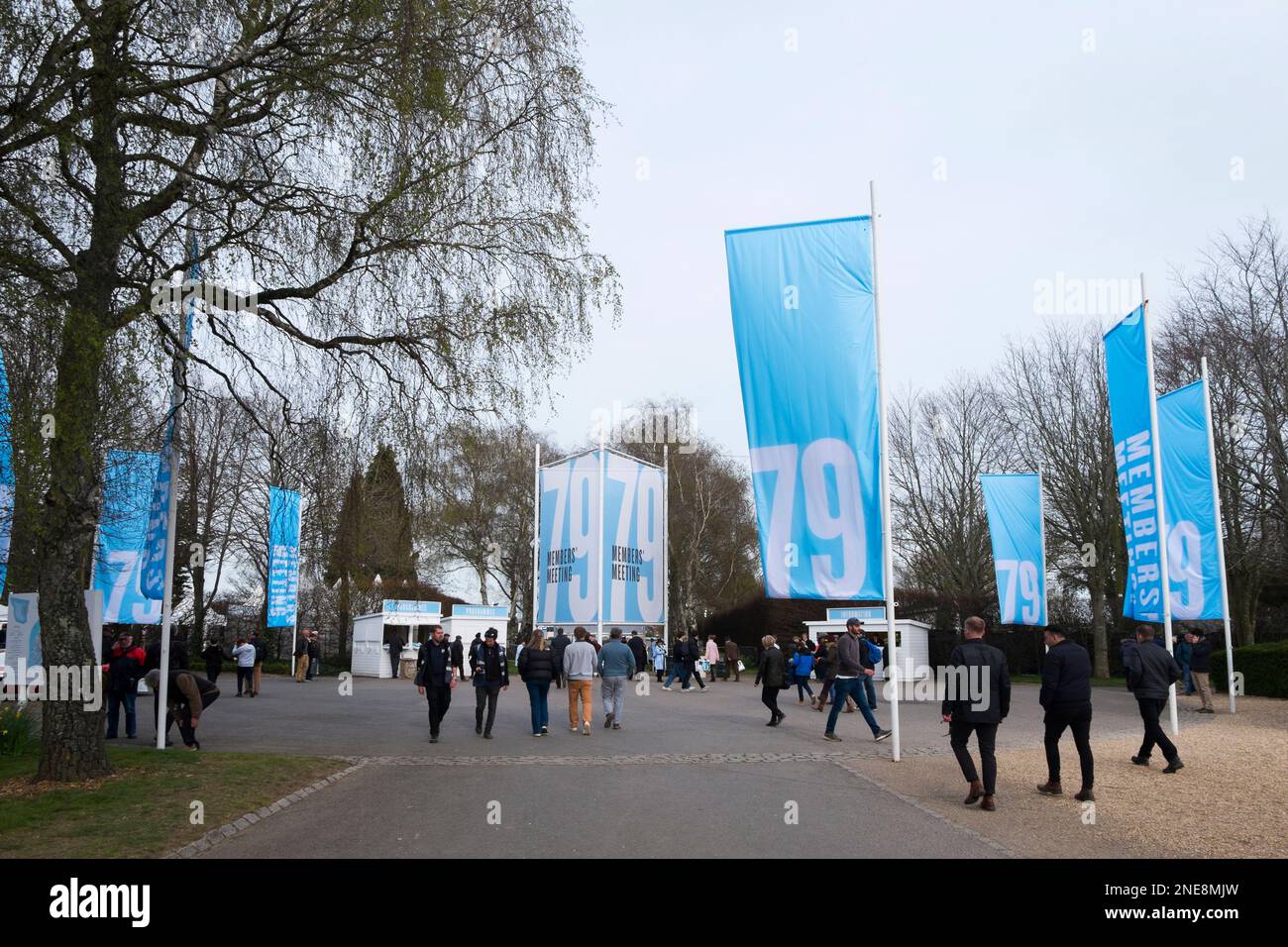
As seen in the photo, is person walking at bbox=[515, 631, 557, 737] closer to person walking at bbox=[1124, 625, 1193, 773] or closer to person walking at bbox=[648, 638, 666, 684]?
person walking at bbox=[1124, 625, 1193, 773]

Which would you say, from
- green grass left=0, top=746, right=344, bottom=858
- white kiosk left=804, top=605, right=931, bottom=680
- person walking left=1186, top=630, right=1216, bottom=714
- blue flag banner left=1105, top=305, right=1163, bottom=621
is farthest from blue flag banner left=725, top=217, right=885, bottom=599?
white kiosk left=804, top=605, right=931, bottom=680

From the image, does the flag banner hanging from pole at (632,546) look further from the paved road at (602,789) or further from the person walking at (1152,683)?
the person walking at (1152,683)

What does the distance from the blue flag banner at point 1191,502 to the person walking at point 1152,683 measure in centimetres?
744

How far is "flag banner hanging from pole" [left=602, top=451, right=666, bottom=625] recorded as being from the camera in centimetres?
3161

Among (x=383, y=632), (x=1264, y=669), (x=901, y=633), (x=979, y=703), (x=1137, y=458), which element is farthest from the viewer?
(x=383, y=632)

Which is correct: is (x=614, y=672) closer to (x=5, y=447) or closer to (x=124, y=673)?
(x=124, y=673)

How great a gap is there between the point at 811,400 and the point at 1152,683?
547 centimetres

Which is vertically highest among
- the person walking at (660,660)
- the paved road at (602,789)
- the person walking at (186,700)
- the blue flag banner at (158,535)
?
the blue flag banner at (158,535)

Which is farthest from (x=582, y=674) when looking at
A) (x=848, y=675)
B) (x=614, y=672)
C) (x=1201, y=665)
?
(x=1201, y=665)

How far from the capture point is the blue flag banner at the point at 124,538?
40.0 ft

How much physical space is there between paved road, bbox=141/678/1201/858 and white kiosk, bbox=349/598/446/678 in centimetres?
1603

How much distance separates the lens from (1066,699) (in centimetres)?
973

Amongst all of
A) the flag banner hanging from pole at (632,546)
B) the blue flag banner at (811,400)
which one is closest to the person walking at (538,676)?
the blue flag banner at (811,400)
